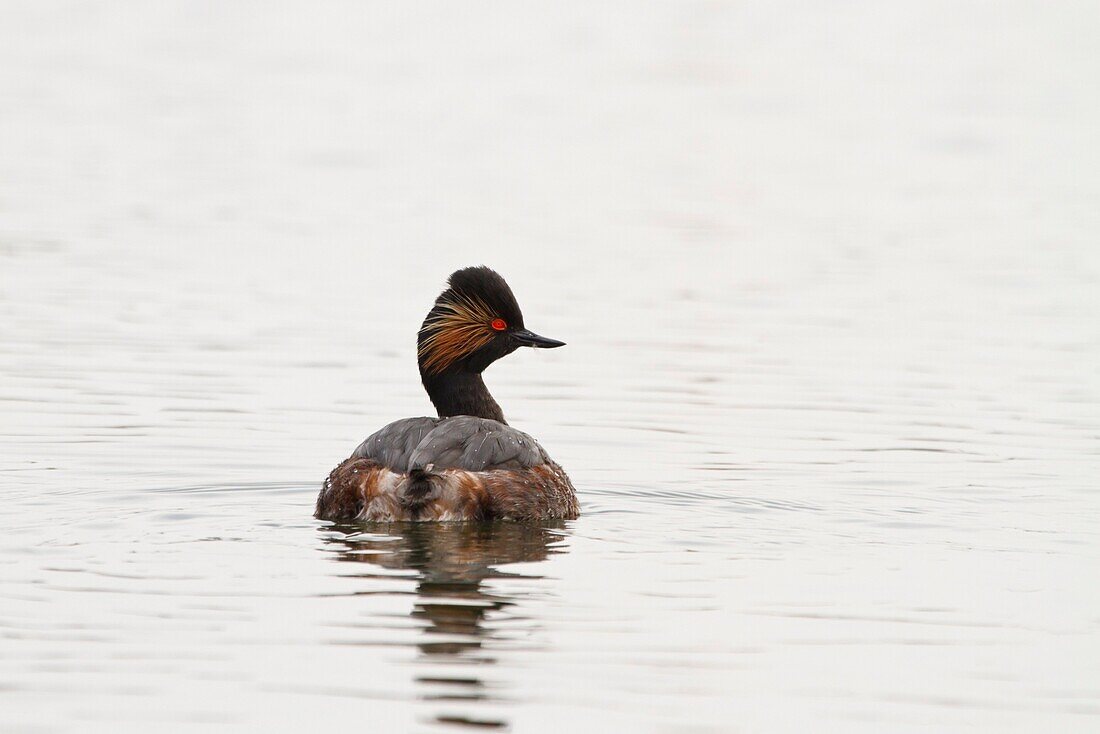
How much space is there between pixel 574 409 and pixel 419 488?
4.43m

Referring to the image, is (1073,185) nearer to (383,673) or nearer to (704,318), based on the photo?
(704,318)

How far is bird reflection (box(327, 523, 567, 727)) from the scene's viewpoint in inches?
293

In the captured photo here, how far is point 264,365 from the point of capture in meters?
15.7

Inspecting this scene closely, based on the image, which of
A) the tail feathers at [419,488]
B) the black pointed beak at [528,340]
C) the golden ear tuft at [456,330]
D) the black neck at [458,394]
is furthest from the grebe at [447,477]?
the black pointed beak at [528,340]

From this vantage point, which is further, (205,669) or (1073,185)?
(1073,185)

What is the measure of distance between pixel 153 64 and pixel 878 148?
1640cm

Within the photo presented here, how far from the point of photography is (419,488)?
34.4 ft

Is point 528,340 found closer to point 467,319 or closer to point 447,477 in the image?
point 467,319

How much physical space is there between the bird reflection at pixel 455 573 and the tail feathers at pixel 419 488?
0.41 feet

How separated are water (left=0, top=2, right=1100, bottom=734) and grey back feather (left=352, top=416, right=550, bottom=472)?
0.51 meters

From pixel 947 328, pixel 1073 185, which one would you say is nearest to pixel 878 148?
pixel 1073 185

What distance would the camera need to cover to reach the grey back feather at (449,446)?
10.7 meters

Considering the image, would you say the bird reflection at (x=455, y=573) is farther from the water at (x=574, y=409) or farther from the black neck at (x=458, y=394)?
the black neck at (x=458, y=394)

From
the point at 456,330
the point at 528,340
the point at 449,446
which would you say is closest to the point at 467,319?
the point at 456,330
